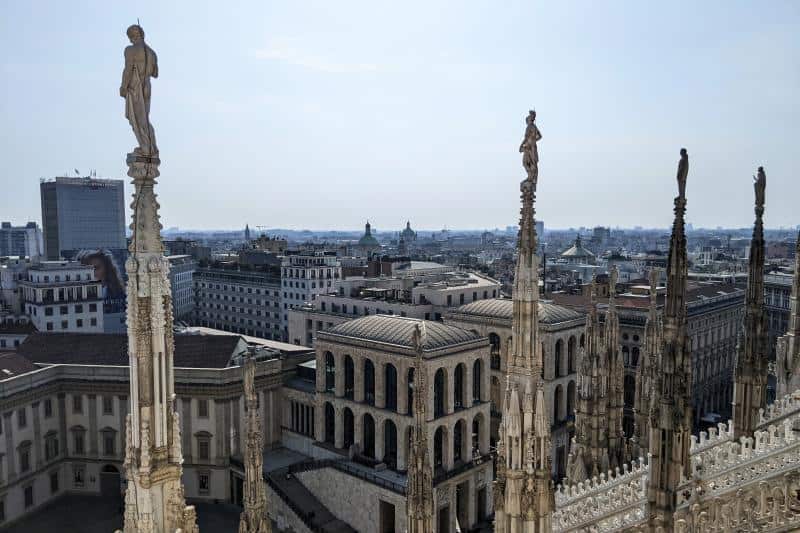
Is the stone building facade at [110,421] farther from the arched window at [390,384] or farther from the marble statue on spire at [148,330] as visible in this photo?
the marble statue on spire at [148,330]

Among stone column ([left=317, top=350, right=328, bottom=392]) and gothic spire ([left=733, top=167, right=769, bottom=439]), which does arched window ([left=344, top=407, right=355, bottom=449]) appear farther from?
gothic spire ([left=733, top=167, right=769, bottom=439])

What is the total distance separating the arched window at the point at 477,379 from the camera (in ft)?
171

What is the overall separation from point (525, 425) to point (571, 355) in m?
49.6

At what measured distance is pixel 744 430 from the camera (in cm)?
2084

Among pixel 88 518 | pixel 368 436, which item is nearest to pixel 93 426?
pixel 88 518

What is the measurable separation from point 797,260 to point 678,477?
12.9m

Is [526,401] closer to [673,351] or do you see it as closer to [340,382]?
[673,351]

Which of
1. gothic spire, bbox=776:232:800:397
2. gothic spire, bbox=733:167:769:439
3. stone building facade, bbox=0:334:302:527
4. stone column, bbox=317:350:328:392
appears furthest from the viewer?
stone column, bbox=317:350:328:392

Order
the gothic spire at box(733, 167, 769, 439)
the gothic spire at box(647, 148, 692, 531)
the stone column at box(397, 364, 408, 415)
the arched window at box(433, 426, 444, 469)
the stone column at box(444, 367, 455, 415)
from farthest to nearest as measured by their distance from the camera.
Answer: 1. the stone column at box(444, 367, 455, 415)
2. the arched window at box(433, 426, 444, 469)
3. the stone column at box(397, 364, 408, 415)
4. the gothic spire at box(733, 167, 769, 439)
5. the gothic spire at box(647, 148, 692, 531)

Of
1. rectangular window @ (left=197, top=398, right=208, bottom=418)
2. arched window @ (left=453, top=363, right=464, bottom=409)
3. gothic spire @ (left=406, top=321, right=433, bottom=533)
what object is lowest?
Answer: rectangular window @ (left=197, top=398, right=208, bottom=418)

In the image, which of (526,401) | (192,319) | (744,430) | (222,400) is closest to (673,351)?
(526,401)

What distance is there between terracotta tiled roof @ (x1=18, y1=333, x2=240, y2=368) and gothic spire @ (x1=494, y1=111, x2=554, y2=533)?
43.8 m

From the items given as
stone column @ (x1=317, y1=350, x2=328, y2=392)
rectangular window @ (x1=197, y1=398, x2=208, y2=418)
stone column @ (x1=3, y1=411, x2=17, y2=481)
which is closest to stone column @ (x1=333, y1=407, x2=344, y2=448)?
stone column @ (x1=317, y1=350, x2=328, y2=392)

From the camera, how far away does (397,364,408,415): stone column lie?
47531 millimetres
